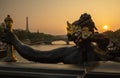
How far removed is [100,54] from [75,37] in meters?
0.20

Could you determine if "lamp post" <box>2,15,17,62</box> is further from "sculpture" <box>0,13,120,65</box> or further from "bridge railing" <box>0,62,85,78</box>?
"bridge railing" <box>0,62,85,78</box>

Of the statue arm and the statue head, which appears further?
the statue arm

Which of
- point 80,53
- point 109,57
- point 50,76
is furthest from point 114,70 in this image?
point 109,57

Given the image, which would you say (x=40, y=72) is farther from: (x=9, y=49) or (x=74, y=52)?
(x=9, y=49)

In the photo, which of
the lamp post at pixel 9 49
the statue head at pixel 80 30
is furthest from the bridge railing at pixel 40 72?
the lamp post at pixel 9 49

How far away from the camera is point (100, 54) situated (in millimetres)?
1979

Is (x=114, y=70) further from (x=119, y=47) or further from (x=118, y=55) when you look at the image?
(x=119, y=47)

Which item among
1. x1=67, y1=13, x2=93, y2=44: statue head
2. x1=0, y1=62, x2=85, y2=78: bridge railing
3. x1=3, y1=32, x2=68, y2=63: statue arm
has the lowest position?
x1=0, y1=62, x2=85, y2=78: bridge railing

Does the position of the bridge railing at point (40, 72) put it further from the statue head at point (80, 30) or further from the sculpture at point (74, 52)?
the statue head at point (80, 30)

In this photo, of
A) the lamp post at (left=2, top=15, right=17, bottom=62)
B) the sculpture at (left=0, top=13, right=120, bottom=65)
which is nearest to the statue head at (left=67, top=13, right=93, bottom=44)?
the sculpture at (left=0, top=13, right=120, bottom=65)

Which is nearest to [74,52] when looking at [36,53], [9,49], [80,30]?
[80,30]

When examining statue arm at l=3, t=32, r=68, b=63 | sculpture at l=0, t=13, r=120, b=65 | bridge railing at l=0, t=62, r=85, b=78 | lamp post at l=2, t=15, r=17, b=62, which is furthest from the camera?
lamp post at l=2, t=15, r=17, b=62

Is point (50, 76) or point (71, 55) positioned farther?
point (71, 55)

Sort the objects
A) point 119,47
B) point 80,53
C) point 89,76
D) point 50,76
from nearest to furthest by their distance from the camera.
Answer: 1. point 89,76
2. point 50,76
3. point 80,53
4. point 119,47
